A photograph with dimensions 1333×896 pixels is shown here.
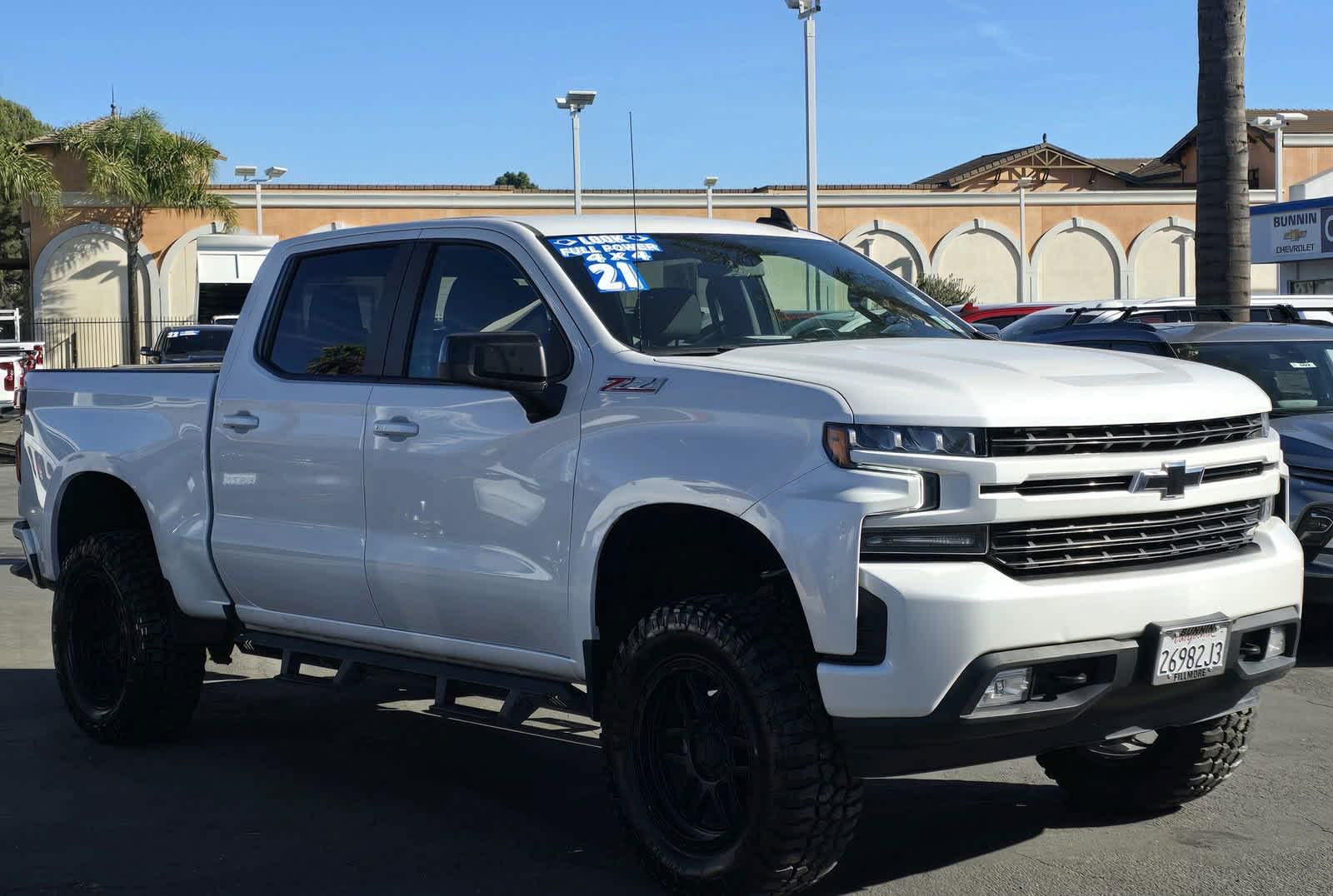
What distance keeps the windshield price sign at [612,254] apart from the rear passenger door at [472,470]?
16cm

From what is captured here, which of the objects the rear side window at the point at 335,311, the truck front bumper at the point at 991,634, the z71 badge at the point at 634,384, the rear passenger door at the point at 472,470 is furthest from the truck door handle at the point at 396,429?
the truck front bumper at the point at 991,634

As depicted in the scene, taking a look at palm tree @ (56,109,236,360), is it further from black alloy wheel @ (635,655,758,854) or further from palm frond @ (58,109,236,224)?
black alloy wheel @ (635,655,758,854)

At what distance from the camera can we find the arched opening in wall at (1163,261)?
55.5 meters

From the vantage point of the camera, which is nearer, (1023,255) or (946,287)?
(946,287)

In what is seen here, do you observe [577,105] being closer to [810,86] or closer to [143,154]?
[810,86]

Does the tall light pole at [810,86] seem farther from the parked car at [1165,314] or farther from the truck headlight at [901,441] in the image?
the truck headlight at [901,441]

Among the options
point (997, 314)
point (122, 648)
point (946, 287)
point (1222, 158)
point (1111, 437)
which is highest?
point (946, 287)

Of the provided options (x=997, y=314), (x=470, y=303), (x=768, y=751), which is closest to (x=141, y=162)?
(x=997, y=314)

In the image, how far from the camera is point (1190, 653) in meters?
4.38

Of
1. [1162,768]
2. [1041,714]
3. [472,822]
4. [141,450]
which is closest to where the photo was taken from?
[1041,714]

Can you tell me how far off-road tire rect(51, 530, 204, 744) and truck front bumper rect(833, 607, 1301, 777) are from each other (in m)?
3.50

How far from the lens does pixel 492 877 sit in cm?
491

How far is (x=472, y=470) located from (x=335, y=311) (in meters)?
1.23

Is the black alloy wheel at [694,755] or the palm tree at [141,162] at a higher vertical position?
the palm tree at [141,162]
